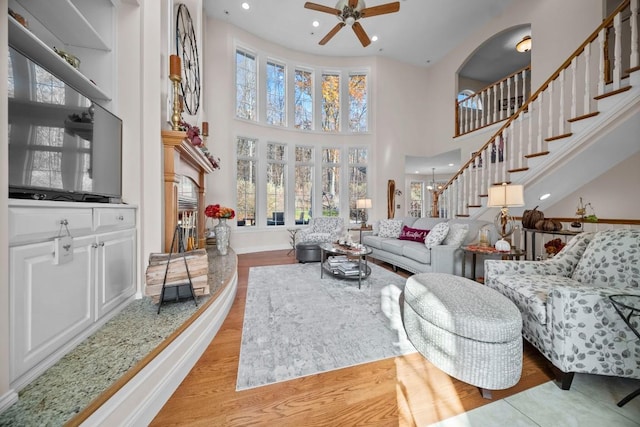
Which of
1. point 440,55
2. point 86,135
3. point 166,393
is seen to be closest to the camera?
point 166,393

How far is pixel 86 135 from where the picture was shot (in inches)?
61.6

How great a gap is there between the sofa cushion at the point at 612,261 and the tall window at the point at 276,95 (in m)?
6.07

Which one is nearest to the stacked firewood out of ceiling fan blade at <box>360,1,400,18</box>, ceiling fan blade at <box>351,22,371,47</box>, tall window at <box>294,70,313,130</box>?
ceiling fan blade at <box>360,1,400,18</box>

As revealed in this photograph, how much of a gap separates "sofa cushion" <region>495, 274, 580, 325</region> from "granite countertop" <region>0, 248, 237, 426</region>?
233 cm

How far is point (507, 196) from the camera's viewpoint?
289 centimetres

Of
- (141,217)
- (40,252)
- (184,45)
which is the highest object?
(184,45)

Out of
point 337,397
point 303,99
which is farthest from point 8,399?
point 303,99

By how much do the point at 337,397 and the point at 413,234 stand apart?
3.32m

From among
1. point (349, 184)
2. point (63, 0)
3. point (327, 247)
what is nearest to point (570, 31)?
point (349, 184)

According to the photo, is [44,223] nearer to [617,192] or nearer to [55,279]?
[55,279]

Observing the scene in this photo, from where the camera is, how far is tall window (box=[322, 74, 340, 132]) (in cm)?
683

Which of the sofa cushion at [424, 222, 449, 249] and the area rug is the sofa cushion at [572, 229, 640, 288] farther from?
the sofa cushion at [424, 222, 449, 249]

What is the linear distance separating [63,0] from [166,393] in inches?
99.5

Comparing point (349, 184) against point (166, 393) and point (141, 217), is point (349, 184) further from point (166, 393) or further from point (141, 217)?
point (166, 393)
